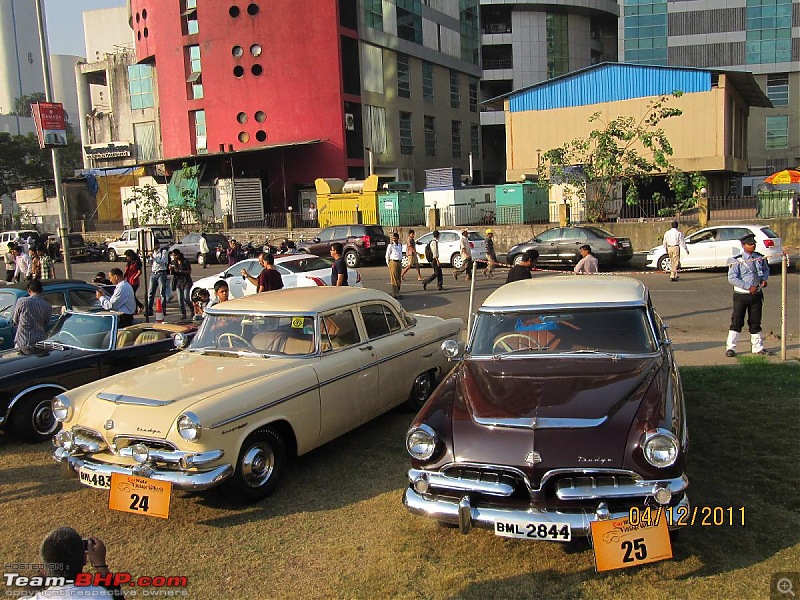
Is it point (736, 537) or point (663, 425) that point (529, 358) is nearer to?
point (663, 425)

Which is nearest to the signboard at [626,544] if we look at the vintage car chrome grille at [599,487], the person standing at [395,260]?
the vintage car chrome grille at [599,487]

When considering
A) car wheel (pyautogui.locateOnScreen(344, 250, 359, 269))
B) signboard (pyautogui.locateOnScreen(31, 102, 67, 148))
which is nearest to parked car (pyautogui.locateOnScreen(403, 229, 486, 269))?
car wheel (pyautogui.locateOnScreen(344, 250, 359, 269))

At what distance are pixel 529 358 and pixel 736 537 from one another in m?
A: 1.91

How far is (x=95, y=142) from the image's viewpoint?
54.8 metres

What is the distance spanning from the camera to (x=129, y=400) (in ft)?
18.5

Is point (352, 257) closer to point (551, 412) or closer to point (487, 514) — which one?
point (551, 412)

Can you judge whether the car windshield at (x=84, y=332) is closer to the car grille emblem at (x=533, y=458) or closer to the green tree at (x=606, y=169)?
the car grille emblem at (x=533, y=458)

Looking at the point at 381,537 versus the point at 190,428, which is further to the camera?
the point at 190,428

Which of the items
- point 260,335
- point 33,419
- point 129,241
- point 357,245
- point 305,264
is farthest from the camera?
point 129,241

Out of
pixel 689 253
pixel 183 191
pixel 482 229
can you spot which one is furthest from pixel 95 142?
pixel 689 253

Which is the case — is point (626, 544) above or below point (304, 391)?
below

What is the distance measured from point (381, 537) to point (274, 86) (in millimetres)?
37146

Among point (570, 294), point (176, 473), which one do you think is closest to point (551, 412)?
point (570, 294)

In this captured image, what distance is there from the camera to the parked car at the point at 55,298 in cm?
1068
